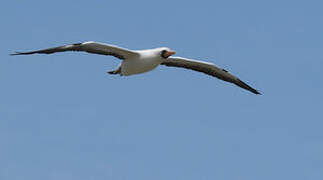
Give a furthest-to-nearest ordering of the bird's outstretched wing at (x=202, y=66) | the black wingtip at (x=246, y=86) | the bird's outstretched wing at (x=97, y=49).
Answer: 1. the black wingtip at (x=246, y=86)
2. the bird's outstretched wing at (x=202, y=66)
3. the bird's outstretched wing at (x=97, y=49)

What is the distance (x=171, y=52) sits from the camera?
25922 mm

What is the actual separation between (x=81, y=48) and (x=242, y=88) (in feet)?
25.0

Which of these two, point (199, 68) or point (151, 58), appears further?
point (199, 68)

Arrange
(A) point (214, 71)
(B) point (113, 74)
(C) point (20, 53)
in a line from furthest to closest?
(A) point (214, 71)
(B) point (113, 74)
(C) point (20, 53)

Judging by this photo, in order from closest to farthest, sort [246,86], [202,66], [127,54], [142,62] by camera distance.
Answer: [142,62]
[127,54]
[202,66]
[246,86]

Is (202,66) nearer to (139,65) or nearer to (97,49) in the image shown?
(139,65)

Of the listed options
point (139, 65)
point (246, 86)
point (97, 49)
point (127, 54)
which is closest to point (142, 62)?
point (139, 65)

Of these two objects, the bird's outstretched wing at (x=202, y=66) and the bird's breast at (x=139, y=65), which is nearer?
the bird's breast at (x=139, y=65)

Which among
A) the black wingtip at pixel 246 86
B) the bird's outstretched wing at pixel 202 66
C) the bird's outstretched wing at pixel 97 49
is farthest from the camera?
the black wingtip at pixel 246 86

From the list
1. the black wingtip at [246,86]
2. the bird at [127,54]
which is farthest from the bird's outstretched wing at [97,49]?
the black wingtip at [246,86]

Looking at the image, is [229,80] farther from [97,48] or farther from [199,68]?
[97,48]

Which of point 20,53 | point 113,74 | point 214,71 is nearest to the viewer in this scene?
point 20,53

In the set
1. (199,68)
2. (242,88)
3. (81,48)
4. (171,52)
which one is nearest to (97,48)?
(81,48)

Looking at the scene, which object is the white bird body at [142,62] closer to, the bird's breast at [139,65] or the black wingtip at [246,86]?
the bird's breast at [139,65]
